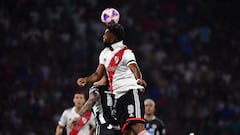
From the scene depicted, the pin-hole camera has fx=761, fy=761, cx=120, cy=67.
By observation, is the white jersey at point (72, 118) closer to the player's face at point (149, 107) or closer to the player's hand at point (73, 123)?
the player's hand at point (73, 123)

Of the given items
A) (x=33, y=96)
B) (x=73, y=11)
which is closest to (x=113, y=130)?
A: (x=33, y=96)

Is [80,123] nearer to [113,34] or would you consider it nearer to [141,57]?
[113,34]

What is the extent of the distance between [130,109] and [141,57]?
10.9m

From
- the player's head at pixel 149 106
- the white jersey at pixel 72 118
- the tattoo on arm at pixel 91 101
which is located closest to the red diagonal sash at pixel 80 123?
the white jersey at pixel 72 118

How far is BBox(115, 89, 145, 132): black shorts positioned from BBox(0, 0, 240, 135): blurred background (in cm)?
771

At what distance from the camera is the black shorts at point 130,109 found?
1040 centimetres

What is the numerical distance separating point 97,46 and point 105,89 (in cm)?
1034

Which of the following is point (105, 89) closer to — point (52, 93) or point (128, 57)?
point (128, 57)

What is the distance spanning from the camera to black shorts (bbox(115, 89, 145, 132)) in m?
10.4

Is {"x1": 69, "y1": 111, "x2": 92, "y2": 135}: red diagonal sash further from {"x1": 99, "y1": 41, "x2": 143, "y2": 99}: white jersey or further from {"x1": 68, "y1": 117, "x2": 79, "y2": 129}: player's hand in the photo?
{"x1": 99, "y1": 41, "x2": 143, "y2": 99}: white jersey

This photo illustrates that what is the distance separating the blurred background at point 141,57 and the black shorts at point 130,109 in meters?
7.71

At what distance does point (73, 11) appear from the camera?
22359mm

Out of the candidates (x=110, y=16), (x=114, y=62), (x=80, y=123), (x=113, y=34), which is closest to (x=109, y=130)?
(x=114, y=62)

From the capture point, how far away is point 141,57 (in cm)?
2136
